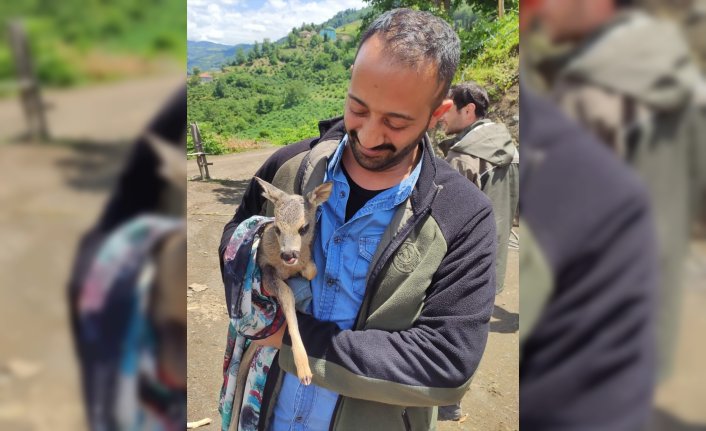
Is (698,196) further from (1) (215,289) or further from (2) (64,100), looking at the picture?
(1) (215,289)

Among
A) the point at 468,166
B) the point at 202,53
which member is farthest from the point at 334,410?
the point at 468,166

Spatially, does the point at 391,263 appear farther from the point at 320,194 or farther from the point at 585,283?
the point at 585,283

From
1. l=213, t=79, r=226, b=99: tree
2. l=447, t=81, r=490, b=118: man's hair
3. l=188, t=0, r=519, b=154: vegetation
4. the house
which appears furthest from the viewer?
l=213, t=79, r=226, b=99: tree

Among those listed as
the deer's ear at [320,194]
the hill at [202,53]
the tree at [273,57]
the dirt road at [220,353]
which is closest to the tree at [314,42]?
the tree at [273,57]

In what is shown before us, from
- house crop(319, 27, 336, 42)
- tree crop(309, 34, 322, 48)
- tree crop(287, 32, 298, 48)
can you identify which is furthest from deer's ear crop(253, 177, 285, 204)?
tree crop(287, 32, 298, 48)

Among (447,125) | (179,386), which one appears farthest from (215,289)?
(179,386)

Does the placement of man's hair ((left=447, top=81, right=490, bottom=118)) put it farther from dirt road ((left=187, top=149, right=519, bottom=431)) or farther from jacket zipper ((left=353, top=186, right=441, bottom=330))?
jacket zipper ((left=353, top=186, right=441, bottom=330))

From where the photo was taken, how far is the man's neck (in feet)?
4.81

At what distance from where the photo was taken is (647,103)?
444 millimetres

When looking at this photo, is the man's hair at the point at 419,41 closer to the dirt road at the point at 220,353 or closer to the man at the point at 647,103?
the man at the point at 647,103

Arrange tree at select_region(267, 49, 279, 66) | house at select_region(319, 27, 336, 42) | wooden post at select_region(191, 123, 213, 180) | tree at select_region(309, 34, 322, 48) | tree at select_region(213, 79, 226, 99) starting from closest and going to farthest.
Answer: house at select_region(319, 27, 336, 42)
wooden post at select_region(191, 123, 213, 180)
tree at select_region(309, 34, 322, 48)
tree at select_region(213, 79, 226, 99)
tree at select_region(267, 49, 279, 66)

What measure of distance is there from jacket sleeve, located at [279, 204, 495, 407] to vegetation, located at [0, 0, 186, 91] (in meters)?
0.97

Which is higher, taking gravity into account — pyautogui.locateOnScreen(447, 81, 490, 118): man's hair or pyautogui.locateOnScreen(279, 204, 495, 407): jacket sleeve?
pyautogui.locateOnScreen(447, 81, 490, 118): man's hair

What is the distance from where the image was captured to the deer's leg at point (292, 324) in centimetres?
132
